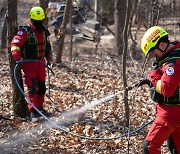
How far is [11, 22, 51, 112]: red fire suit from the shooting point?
7375mm

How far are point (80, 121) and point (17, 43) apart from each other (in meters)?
2.06

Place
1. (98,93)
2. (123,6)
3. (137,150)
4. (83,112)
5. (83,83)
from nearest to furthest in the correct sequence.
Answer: (137,150), (83,112), (98,93), (83,83), (123,6)

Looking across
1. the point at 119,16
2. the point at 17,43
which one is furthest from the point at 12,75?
the point at 119,16

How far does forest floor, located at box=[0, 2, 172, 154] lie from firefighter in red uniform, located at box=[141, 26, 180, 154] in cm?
74

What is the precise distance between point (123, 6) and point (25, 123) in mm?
10263

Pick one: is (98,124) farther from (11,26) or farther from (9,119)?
(11,26)

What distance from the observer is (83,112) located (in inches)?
313

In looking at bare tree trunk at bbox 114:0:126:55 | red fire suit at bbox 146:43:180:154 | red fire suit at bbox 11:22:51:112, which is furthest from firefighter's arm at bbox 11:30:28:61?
bare tree trunk at bbox 114:0:126:55

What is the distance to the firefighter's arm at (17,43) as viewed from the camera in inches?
269

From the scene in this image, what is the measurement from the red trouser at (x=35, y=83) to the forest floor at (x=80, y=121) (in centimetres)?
50

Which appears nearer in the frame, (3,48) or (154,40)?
(154,40)

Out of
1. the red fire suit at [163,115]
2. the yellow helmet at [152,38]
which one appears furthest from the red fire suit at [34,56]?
the red fire suit at [163,115]

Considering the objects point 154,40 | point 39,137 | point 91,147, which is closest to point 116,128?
point 91,147

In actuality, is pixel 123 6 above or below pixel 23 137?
above
